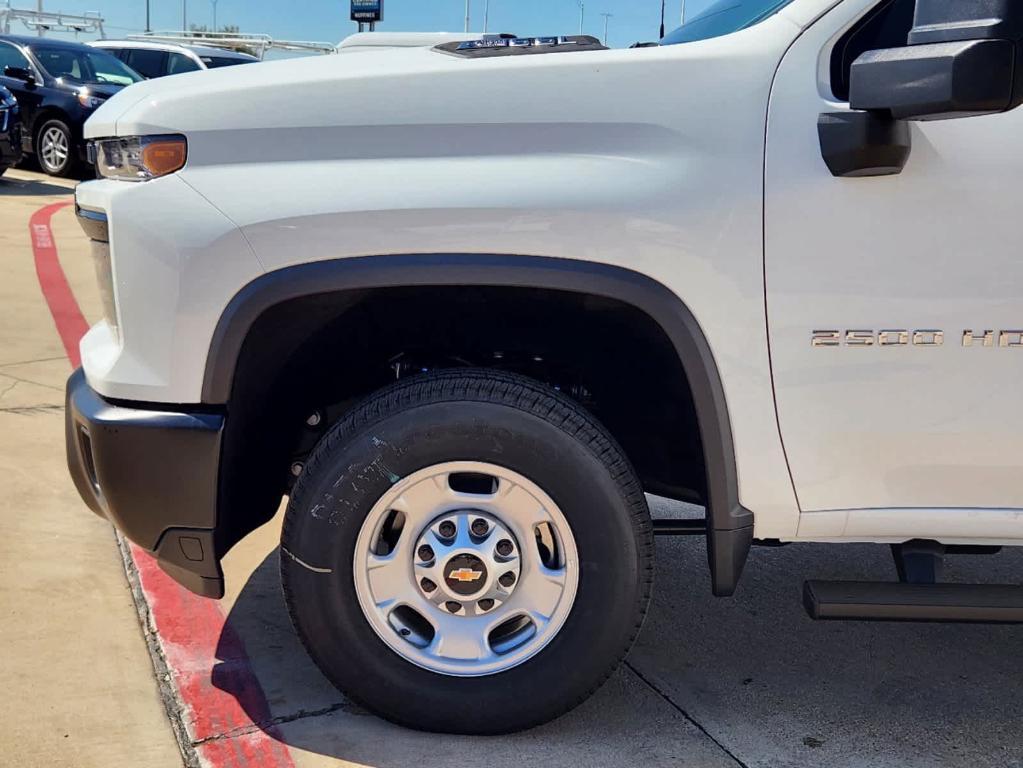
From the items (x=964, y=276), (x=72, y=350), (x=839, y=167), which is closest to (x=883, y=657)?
(x=964, y=276)

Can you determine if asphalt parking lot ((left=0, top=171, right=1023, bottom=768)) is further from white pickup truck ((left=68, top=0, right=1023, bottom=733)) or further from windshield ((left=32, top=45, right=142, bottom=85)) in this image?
windshield ((left=32, top=45, right=142, bottom=85))

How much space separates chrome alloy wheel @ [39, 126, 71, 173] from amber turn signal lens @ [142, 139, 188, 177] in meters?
12.0

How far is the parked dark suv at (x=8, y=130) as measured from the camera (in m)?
11.2

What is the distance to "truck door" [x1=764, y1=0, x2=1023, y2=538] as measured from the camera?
2.31 m

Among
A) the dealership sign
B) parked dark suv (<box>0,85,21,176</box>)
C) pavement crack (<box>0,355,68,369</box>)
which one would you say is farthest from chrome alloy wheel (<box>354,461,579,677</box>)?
the dealership sign

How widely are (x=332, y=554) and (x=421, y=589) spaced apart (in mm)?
224

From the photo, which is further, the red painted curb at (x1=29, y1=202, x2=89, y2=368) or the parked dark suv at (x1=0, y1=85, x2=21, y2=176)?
the parked dark suv at (x1=0, y1=85, x2=21, y2=176)

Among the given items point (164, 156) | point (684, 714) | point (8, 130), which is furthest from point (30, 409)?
point (8, 130)

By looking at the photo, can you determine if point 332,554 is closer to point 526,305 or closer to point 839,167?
point 526,305

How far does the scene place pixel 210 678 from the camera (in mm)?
2871

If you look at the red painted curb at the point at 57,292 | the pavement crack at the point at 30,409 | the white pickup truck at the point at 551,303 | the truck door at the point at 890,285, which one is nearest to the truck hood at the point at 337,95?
the white pickup truck at the point at 551,303

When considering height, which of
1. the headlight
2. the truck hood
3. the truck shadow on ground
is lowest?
the truck shadow on ground

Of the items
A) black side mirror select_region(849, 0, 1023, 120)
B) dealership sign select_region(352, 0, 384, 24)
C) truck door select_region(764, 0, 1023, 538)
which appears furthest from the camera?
dealership sign select_region(352, 0, 384, 24)

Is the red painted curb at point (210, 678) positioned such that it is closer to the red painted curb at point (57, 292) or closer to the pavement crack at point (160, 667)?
the pavement crack at point (160, 667)
